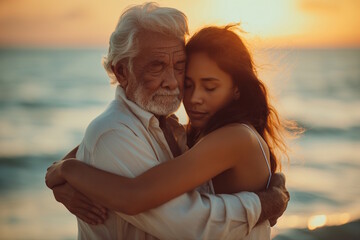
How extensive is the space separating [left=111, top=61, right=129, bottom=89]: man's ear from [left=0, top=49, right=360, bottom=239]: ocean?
0.90m

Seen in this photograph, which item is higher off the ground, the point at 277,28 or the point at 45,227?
the point at 277,28

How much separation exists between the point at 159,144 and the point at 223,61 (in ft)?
2.05

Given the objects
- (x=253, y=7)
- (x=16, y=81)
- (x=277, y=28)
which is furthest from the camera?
(x=16, y=81)

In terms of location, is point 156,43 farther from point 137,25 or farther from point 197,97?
point 197,97

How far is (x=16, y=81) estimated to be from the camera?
29.9 meters

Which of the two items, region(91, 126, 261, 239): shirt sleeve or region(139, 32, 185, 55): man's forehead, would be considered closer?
region(91, 126, 261, 239): shirt sleeve

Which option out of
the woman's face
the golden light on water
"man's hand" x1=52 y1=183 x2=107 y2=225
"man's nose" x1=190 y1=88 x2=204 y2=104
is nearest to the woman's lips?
the woman's face

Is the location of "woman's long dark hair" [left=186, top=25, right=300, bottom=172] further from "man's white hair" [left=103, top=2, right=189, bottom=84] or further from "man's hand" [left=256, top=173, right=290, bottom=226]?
"man's hand" [left=256, top=173, right=290, bottom=226]

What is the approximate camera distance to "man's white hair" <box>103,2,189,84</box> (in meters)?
Result: 3.06

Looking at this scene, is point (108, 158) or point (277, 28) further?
point (277, 28)

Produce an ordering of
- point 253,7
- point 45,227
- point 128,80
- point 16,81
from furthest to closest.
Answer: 1. point 16,81
2. point 45,227
3. point 253,7
4. point 128,80

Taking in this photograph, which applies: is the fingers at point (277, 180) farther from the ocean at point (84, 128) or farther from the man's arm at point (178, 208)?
the ocean at point (84, 128)

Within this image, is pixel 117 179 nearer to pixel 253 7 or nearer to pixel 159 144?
pixel 159 144

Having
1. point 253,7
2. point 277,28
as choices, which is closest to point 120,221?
point 277,28
